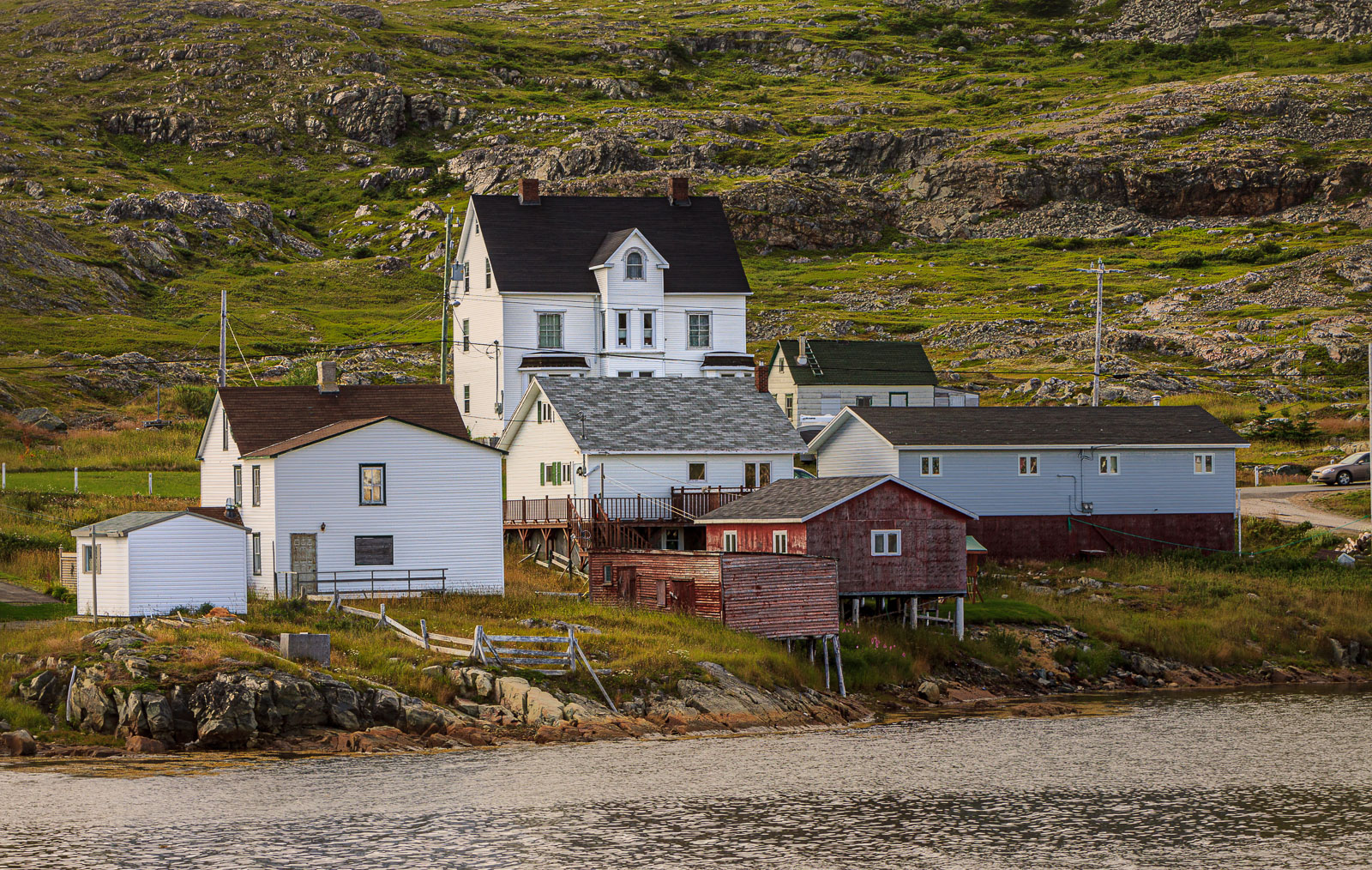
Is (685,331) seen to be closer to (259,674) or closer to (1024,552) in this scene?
(1024,552)

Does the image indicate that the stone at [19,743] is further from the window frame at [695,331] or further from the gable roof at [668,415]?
the window frame at [695,331]

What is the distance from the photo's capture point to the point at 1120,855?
31453 millimetres

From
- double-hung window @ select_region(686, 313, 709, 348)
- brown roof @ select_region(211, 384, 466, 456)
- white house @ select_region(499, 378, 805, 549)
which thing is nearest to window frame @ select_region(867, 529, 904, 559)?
white house @ select_region(499, 378, 805, 549)

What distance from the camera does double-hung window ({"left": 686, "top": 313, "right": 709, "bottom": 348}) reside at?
3172 inches

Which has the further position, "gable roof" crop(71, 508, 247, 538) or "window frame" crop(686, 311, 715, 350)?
"window frame" crop(686, 311, 715, 350)

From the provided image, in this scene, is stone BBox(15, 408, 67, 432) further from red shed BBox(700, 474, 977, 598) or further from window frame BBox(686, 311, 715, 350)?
red shed BBox(700, 474, 977, 598)

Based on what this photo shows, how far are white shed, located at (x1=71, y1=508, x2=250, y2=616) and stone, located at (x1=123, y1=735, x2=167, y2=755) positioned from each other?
27.8 ft

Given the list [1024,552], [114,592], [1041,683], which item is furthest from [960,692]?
[114,592]

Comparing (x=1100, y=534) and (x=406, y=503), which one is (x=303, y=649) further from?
(x=1100, y=534)

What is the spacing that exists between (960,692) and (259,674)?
70.8 feet

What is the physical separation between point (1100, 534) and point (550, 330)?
29040 millimetres

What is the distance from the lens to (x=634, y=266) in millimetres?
78812

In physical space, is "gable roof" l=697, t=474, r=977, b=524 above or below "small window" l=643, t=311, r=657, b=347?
below

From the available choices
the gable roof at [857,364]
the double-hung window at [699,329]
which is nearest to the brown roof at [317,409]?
the double-hung window at [699,329]
